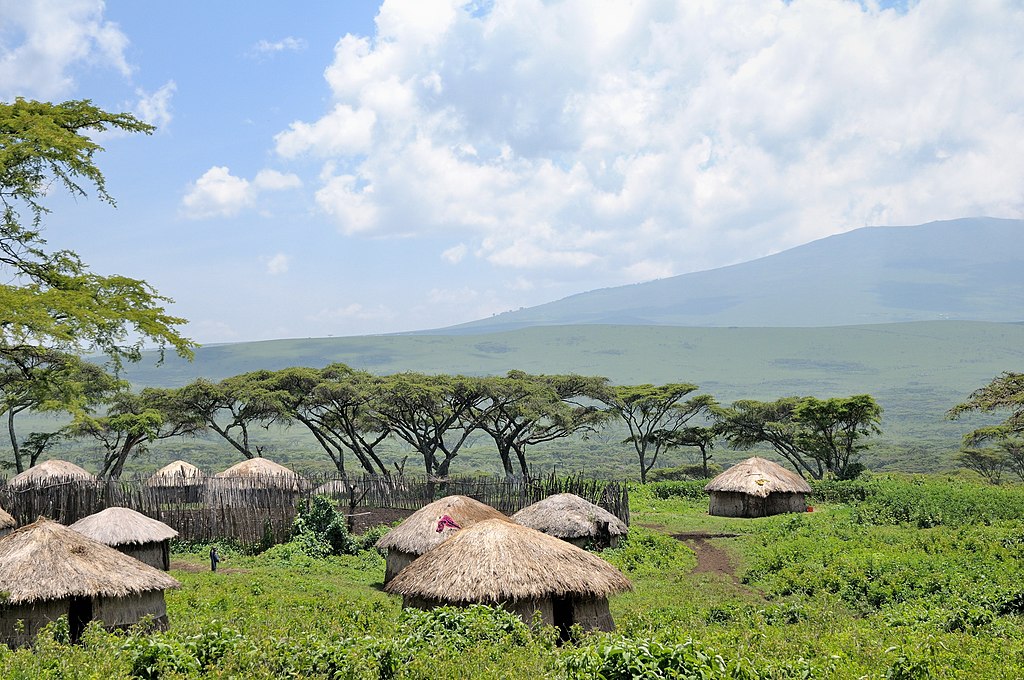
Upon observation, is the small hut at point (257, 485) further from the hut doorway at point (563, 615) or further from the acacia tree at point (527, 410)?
the hut doorway at point (563, 615)

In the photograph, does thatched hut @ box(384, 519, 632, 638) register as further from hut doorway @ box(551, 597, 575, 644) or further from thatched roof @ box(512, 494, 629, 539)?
thatched roof @ box(512, 494, 629, 539)

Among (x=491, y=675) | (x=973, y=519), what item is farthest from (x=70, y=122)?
(x=973, y=519)

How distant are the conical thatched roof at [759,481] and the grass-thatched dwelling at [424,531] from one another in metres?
15.2

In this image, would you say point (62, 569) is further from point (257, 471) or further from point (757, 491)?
point (757, 491)

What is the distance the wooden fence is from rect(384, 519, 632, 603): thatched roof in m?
12.5

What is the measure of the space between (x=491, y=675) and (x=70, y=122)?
700 inches

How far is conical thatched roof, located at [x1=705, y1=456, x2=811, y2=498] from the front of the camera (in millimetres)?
34688

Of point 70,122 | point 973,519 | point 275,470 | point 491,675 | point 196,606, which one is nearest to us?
point 491,675

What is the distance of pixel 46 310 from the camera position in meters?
17.7

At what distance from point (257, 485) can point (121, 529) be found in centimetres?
971

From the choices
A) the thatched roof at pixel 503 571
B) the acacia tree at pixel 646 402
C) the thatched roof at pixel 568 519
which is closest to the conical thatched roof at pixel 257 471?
the thatched roof at pixel 568 519

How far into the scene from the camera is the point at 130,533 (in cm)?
2283

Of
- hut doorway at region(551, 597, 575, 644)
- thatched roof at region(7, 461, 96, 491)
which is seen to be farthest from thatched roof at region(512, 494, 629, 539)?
thatched roof at region(7, 461, 96, 491)

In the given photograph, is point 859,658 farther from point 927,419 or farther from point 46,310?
point 927,419
